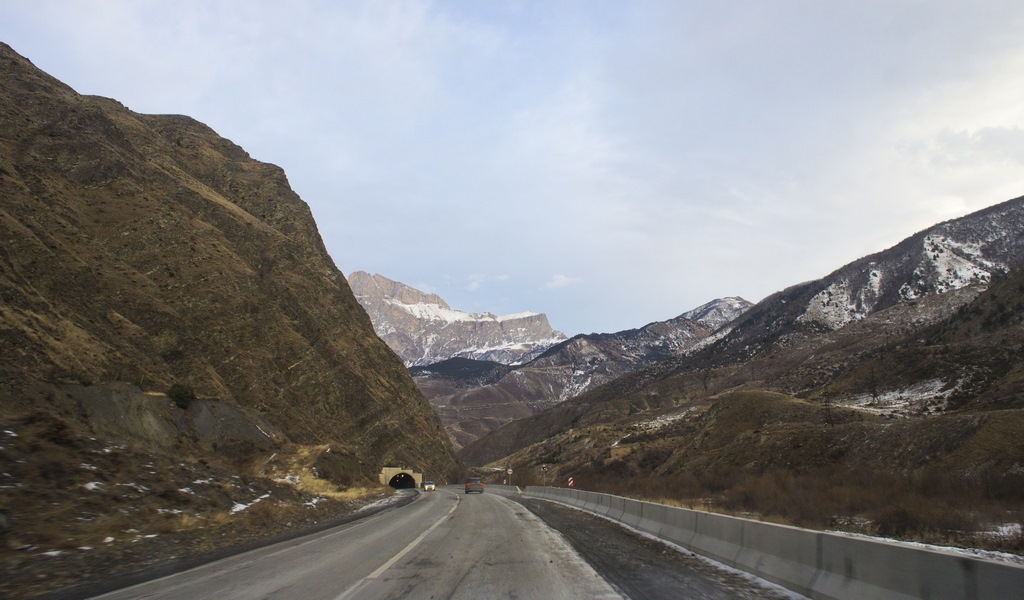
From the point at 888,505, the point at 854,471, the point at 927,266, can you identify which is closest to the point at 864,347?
the point at 927,266

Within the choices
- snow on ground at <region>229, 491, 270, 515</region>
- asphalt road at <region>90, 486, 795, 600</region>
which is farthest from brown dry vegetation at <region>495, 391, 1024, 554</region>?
snow on ground at <region>229, 491, 270, 515</region>

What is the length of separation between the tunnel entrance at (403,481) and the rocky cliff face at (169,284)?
1950 millimetres

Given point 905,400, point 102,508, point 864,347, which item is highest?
point 864,347

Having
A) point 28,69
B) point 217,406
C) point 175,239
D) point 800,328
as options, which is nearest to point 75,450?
point 217,406

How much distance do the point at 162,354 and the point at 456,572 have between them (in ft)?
139

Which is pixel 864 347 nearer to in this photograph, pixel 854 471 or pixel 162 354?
pixel 854 471

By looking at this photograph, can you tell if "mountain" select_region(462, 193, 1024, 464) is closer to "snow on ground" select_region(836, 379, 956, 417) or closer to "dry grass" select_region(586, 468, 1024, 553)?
"snow on ground" select_region(836, 379, 956, 417)

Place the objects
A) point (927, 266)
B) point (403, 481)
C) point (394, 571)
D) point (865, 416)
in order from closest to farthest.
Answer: point (394, 571), point (865, 416), point (403, 481), point (927, 266)

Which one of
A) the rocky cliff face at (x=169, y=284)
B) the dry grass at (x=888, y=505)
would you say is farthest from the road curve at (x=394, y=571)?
the rocky cliff face at (x=169, y=284)

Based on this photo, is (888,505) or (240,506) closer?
(888,505)

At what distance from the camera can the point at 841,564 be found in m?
6.90

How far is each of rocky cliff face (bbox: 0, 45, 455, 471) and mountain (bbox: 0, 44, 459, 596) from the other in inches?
7.5

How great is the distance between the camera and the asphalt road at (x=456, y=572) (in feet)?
25.4

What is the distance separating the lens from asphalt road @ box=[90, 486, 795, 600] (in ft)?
25.4
